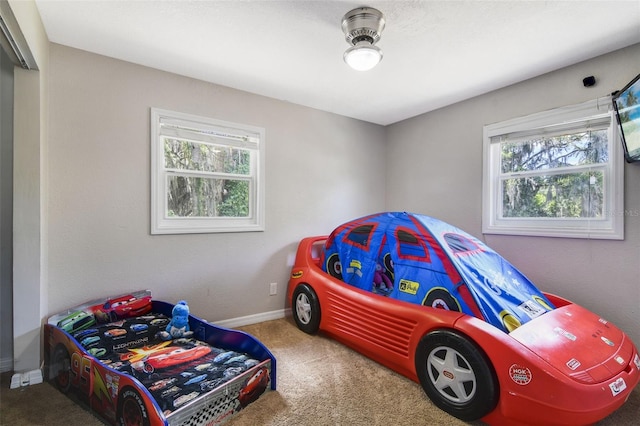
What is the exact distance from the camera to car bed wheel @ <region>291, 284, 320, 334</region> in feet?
8.48

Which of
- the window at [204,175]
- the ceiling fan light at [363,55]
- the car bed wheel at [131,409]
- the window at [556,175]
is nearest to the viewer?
the car bed wheel at [131,409]

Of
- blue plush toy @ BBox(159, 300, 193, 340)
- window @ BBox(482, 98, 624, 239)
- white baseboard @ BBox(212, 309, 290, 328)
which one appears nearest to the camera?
blue plush toy @ BBox(159, 300, 193, 340)

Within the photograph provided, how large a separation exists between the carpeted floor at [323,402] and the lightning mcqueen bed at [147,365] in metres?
0.08

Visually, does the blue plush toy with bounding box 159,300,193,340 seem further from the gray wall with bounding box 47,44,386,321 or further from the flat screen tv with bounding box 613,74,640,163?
the flat screen tv with bounding box 613,74,640,163

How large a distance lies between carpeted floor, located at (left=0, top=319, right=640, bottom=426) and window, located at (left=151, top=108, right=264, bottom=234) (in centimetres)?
125

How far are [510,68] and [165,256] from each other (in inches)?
128

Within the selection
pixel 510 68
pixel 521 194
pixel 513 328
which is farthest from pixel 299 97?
pixel 513 328

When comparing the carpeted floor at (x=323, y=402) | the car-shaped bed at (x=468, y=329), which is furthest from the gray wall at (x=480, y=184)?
the carpeted floor at (x=323, y=402)

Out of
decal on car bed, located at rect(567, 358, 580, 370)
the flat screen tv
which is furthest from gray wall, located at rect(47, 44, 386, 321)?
the flat screen tv

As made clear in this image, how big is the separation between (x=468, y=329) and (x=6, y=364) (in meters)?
2.91

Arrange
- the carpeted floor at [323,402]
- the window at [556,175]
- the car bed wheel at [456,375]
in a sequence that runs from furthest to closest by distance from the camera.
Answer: the window at [556,175] → the carpeted floor at [323,402] → the car bed wheel at [456,375]

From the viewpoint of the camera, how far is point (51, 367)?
6.14ft

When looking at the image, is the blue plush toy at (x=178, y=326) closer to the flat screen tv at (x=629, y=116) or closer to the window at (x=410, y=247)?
the window at (x=410, y=247)

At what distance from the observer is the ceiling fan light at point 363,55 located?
1883 millimetres
